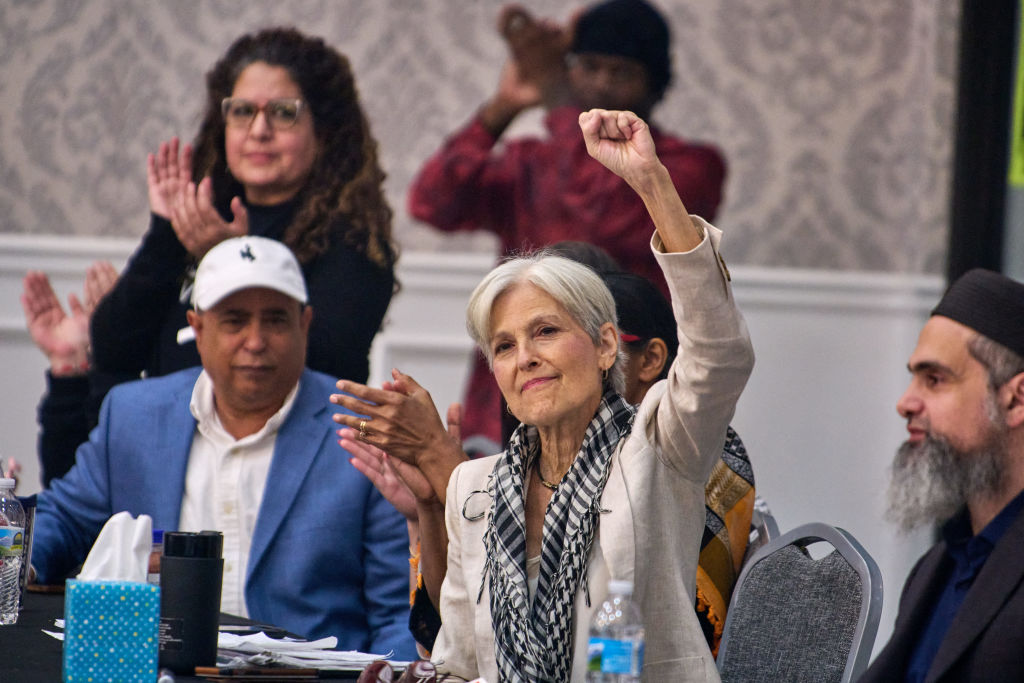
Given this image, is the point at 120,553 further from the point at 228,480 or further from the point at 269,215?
the point at 269,215

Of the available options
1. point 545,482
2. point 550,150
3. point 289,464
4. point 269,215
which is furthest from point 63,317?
point 545,482

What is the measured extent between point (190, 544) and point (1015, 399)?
1480 mm

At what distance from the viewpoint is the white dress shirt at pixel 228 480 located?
3.00m

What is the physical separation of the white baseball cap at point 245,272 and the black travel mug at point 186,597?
147 cm

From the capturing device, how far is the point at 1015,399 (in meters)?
2.24

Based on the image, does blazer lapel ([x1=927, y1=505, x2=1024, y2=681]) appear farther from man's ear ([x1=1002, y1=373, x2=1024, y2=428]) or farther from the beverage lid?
the beverage lid

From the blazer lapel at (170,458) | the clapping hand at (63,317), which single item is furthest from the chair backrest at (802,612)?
the clapping hand at (63,317)

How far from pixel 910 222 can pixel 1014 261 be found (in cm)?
39

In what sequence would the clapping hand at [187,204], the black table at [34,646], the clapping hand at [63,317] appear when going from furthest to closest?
1. the clapping hand at [63,317]
2. the clapping hand at [187,204]
3. the black table at [34,646]

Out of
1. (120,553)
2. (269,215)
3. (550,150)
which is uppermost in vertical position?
(550,150)

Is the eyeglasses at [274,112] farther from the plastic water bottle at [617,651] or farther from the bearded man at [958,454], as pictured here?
the plastic water bottle at [617,651]

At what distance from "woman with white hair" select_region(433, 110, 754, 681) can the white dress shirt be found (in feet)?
3.41

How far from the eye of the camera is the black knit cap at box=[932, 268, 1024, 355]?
2.24 m

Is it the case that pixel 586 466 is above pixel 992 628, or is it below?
above
